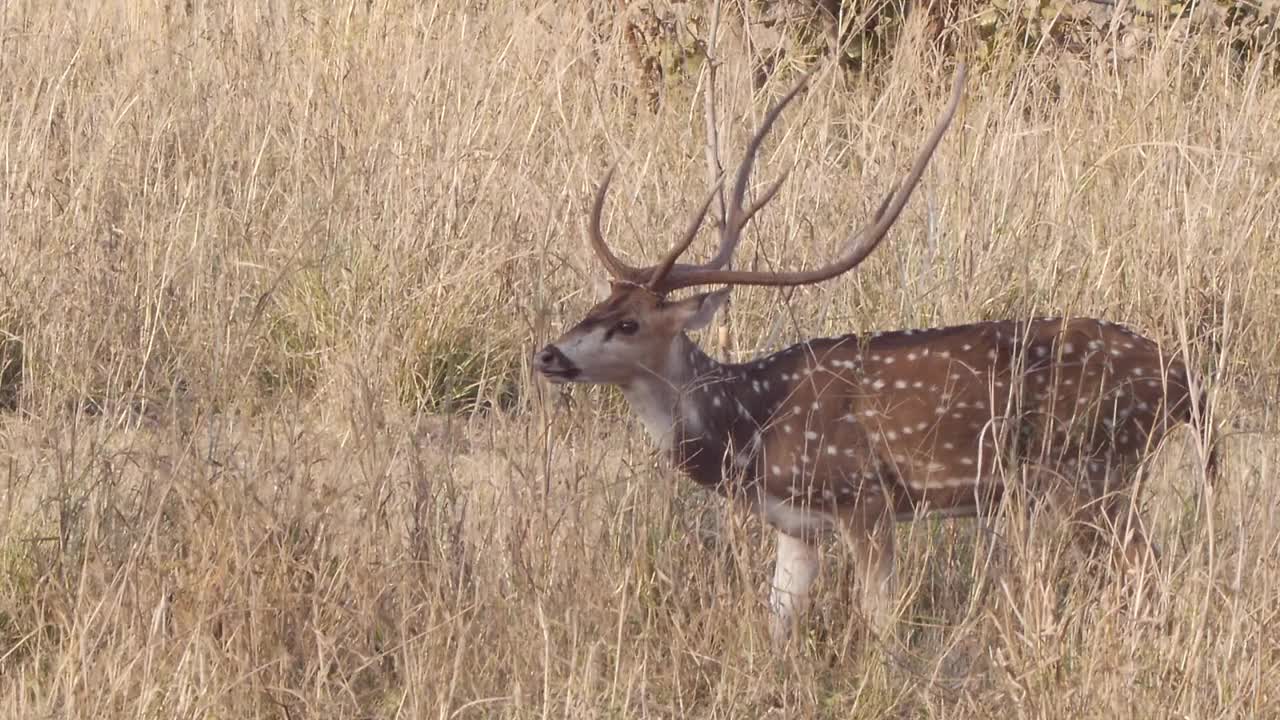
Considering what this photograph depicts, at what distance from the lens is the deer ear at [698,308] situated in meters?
4.27

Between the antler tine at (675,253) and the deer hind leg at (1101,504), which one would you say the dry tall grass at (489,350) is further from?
the antler tine at (675,253)

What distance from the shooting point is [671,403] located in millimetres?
4344

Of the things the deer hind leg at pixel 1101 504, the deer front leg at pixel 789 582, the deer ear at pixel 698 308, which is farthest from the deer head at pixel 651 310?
the deer hind leg at pixel 1101 504

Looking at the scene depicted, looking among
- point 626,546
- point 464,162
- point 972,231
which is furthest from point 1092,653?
point 464,162

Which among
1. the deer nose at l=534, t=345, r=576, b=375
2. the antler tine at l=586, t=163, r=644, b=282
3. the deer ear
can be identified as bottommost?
the deer nose at l=534, t=345, r=576, b=375

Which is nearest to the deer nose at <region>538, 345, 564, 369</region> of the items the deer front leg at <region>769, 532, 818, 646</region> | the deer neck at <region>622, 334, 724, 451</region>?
the deer neck at <region>622, 334, 724, 451</region>

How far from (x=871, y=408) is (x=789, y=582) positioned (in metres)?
0.44

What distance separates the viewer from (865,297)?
5.54m

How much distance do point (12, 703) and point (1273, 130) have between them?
4599mm

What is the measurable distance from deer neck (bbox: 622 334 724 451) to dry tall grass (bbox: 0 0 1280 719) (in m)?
0.09

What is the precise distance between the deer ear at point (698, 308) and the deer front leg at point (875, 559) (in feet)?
1.79

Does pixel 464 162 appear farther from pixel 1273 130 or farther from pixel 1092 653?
pixel 1092 653

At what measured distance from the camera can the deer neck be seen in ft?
14.1

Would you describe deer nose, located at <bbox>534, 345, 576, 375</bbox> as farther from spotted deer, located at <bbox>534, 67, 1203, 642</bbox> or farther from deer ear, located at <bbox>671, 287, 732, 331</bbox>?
deer ear, located at <bbox>671, 287, 732, 331</bbox>
